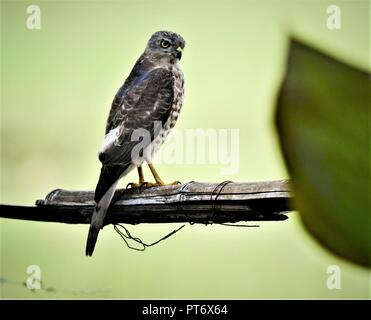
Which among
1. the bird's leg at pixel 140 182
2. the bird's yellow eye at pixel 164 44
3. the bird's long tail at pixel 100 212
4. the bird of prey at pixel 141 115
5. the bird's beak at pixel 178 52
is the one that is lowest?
the bird's long tail at pixel 100 212

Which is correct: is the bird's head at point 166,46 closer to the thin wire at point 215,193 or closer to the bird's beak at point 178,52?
the bird's beak at point 178,52

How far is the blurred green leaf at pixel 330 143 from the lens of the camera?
0.14 metres

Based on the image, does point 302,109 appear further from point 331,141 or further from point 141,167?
point 141,167

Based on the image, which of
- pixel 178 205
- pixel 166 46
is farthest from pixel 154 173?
pixel 166 46

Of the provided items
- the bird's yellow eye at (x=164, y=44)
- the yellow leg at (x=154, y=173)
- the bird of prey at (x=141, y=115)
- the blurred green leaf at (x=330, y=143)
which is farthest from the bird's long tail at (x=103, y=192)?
the blurred green leaf at (x=330, y=143)

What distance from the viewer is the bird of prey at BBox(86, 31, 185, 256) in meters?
1.98

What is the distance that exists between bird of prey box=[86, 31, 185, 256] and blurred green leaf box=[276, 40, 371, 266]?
1827 millimetres

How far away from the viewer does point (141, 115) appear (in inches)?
85.4

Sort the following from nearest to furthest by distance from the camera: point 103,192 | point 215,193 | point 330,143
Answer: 1. point 330,143
2. point 215,193
3. point 103,192

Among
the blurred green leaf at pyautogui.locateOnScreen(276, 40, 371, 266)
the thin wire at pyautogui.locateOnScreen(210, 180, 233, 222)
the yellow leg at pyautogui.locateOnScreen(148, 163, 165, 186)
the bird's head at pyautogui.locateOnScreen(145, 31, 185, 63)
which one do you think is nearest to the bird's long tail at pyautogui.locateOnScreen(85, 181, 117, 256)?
the yellow leg at pyautogui.locateOnScreen(148, 163, 165, 186)

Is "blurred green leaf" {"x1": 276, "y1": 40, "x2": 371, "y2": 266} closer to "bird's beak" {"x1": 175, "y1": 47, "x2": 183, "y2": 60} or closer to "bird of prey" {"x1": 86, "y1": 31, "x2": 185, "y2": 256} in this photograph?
"bird of prey" {"x1": 86, "y1": 31, "x2": 185, "y2": 256}

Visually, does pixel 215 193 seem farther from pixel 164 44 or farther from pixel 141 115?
pixel 164 44

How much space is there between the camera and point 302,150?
0.47 feet

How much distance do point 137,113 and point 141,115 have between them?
22 mm
